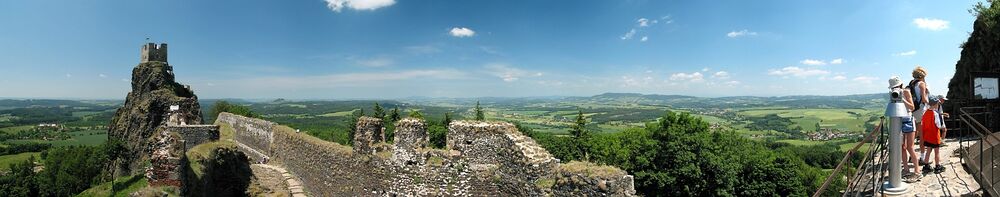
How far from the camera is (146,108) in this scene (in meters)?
33.3

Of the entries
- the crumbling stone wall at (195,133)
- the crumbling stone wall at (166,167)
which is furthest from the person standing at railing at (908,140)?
the crumbling stone wall at (195,133)

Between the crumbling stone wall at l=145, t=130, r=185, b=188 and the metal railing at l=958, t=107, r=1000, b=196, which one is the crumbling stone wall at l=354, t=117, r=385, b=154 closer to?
the crumbling stone wall at l=145, t=130, r=185, b=188

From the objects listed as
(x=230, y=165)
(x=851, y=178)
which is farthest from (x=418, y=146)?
(x=230, y=165)

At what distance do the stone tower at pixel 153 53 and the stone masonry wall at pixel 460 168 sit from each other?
35.3 meters

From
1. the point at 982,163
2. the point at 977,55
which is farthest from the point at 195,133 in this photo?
the point at 977,55

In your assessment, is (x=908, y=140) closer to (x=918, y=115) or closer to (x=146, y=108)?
(x=918, y=115)

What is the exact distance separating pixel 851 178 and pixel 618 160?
83.9 ft

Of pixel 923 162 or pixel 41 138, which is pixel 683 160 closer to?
pixel 923 162

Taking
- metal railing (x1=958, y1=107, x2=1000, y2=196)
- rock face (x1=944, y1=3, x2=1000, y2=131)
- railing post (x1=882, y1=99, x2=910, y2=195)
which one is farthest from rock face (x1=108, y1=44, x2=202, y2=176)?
rock face (x1=944, y1=3, x2=1000, y2=131)

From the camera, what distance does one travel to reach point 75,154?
4031 centimetres

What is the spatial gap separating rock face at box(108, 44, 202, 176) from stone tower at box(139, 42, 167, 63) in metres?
0.23

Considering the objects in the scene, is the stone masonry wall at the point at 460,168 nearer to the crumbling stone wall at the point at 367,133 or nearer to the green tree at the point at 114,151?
the crumbling stone wall at the point at 367,133

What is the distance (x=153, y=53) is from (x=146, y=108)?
779cm

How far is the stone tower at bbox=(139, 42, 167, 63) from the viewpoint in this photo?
125ft
